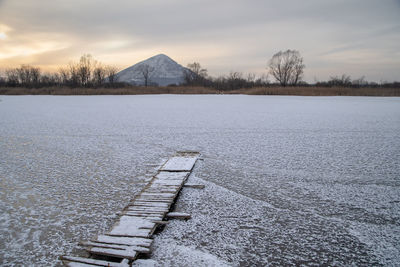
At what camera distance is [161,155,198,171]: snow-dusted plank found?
3.44 metres

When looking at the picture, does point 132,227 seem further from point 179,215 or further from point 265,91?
point 265,91

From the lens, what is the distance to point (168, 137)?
222 inches

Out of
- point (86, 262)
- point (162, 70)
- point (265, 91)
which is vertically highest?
point (162, 70)

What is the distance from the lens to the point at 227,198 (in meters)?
2.62

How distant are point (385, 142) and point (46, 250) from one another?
5726mm

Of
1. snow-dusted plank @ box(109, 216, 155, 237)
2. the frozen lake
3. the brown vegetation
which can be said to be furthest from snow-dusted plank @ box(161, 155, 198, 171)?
the brown vegetation

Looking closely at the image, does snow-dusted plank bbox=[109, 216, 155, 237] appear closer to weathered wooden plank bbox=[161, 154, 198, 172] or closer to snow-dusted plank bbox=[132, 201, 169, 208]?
snow-dusted plank bbox=[132, 201, 169, 208]

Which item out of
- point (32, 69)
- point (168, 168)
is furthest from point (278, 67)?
point (168, 168)

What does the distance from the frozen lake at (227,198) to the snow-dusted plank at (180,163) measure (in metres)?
0.12

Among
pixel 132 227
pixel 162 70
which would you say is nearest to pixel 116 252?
pixel 132 227

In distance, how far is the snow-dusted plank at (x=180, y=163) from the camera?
3443mm

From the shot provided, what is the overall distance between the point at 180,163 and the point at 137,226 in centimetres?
174

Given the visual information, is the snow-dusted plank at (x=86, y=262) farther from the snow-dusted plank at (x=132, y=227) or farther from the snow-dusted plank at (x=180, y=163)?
the snow-dusted plank at (x=180, y=163)

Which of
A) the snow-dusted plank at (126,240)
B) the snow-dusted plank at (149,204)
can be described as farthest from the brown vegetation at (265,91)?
the snow-dusted plank at (126,240)
